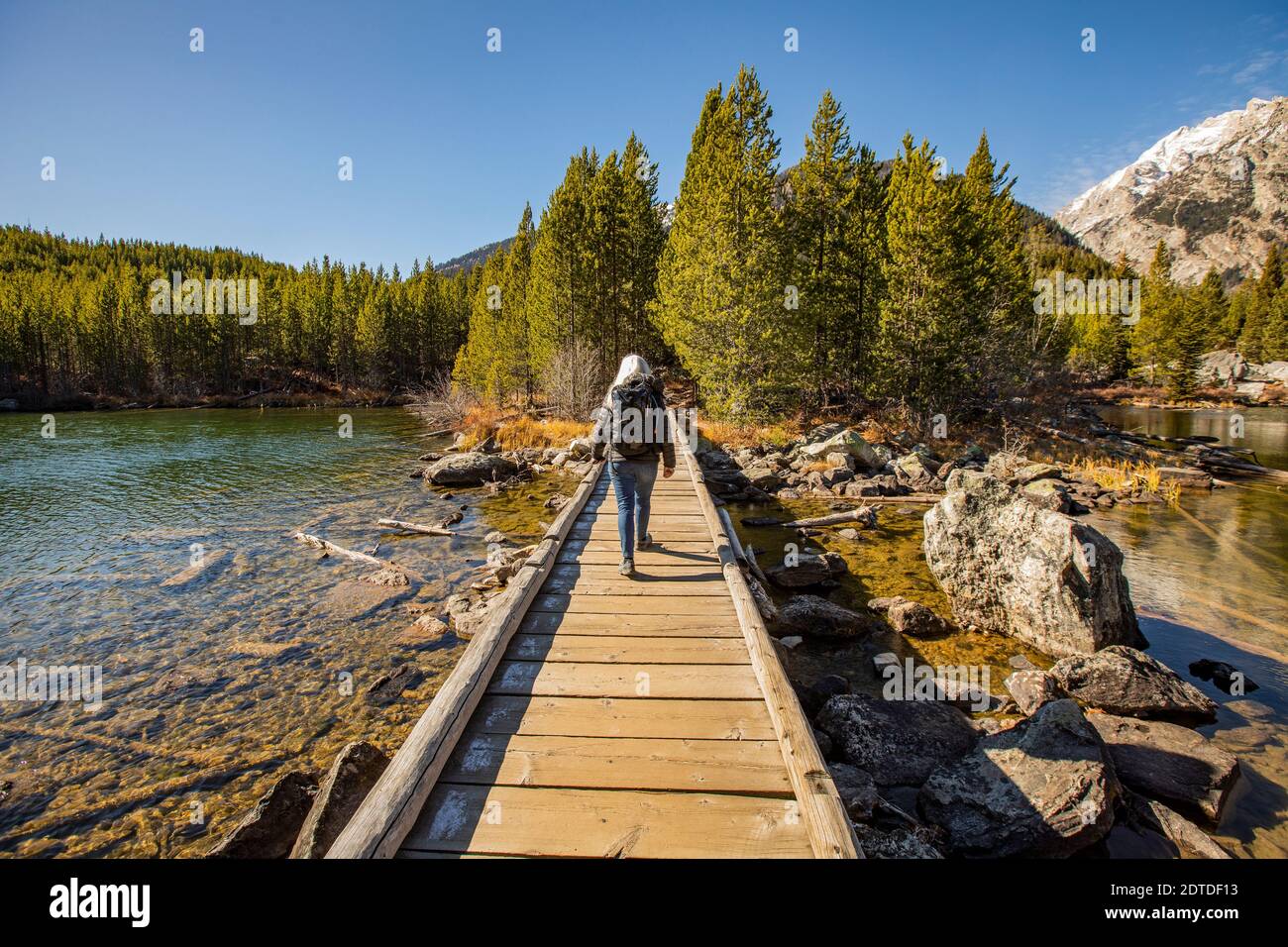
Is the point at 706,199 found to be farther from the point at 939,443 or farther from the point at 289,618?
the point at 289,618

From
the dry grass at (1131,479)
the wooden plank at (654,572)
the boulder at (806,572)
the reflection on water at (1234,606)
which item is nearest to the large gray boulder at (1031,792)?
the reflection on water at (1234,606)

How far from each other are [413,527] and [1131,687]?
1418 centimetres

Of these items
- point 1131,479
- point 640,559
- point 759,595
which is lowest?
point 759,595

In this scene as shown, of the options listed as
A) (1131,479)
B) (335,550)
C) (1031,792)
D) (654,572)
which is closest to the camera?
(1031,792)

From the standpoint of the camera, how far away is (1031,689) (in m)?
6.80

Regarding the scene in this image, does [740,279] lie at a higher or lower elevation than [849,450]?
higher

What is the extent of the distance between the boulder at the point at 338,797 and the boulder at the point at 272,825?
0.59 feet

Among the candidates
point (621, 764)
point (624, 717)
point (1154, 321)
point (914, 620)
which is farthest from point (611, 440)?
point (1154, 321)

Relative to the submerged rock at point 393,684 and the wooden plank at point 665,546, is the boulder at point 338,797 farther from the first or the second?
the wooden plank at point 665,546

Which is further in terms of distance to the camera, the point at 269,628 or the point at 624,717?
the point at 269,628

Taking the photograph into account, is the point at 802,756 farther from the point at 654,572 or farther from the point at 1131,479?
the point at 1131,479

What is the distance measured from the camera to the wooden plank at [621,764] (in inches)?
139

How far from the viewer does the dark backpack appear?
688 centimetres
